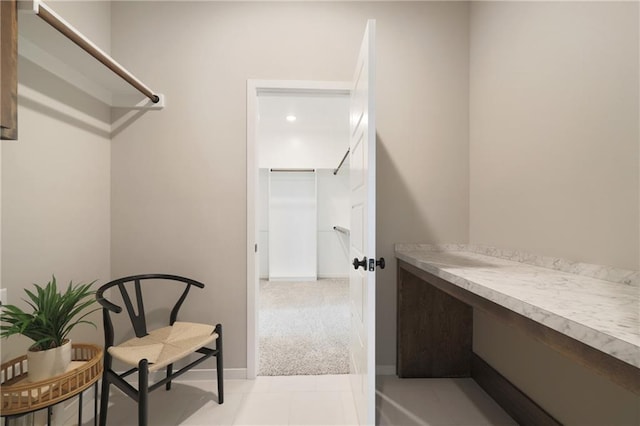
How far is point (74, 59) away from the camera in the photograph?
138 centimetres

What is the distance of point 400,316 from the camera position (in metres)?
1.88

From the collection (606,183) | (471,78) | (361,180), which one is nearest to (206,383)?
(361,180)

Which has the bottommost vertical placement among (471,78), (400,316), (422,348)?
(422,348)

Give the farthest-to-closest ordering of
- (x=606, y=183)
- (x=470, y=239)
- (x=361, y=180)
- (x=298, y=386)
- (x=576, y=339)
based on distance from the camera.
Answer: (x=470, y=239)
(x=298, y=386)
(x=361, y=180)
(x=606, y=183)
(x=576, y=339)

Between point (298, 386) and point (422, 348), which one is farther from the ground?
point (422, 348)

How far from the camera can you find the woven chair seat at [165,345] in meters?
1.31

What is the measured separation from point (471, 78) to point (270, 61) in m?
1.48

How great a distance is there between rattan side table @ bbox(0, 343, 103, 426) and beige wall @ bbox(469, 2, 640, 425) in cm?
209

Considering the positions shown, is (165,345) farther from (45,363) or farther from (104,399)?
(45,363)

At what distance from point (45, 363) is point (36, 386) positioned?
9 centimetres

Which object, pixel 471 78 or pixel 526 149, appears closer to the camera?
pixel 526 149

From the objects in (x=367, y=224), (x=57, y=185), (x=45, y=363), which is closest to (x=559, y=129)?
(x=367, y=224)

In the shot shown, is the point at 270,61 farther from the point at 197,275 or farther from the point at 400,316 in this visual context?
the point at 400,316

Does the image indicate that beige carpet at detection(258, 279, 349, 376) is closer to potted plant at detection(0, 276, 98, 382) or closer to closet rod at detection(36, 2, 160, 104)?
potted plant at detection(0, 276, 98, 382)
